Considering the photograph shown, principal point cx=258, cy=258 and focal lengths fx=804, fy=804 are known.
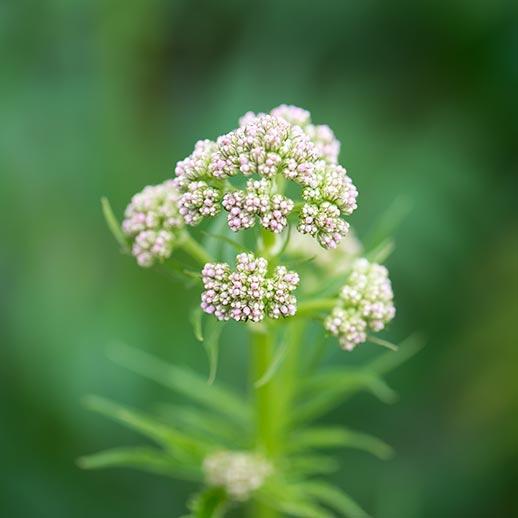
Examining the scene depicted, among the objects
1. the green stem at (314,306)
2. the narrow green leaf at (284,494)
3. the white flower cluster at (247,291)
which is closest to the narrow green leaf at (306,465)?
the narrow green leaf at (284,494)

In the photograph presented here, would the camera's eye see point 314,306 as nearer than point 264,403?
Yes

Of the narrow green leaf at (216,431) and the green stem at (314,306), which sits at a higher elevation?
the green stem at (314,306)

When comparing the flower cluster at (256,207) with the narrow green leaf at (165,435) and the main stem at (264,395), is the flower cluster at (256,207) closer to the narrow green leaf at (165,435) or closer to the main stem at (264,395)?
the main stem at (264,395)

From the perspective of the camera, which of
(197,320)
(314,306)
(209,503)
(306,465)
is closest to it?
(197,320)

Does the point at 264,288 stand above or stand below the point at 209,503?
above

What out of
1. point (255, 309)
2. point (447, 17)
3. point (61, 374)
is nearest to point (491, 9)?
point (447, 17)

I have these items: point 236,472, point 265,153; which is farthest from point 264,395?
point 265,153

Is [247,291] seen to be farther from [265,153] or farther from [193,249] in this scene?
[193,249]
